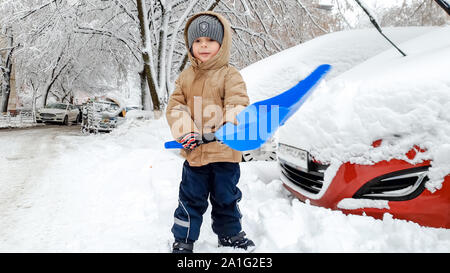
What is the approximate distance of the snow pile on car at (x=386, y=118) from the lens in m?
1.64

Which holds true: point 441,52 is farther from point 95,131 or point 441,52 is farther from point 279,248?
point 95,131

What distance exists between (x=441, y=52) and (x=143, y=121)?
25.4 feet

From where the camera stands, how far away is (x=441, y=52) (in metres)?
2.13

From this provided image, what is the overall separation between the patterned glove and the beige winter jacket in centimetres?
3

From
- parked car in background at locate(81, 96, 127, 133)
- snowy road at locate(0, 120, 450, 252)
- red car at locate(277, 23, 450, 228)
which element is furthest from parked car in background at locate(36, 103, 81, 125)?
red car at locate(277, 23, 450, 228)

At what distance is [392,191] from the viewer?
5.78ft

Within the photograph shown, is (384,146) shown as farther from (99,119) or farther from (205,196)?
(99,119)

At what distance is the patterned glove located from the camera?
1666 mm

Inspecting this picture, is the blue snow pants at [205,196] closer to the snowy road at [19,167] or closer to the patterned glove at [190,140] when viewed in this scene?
the patterned glove at [190,140]

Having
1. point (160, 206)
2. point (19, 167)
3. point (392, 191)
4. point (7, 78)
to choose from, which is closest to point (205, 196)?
point (160, 206)

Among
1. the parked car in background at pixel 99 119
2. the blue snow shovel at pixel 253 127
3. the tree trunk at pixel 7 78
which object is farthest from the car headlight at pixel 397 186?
the tree trunk at pixel 7 78

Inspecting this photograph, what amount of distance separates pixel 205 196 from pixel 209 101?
1.98ft
